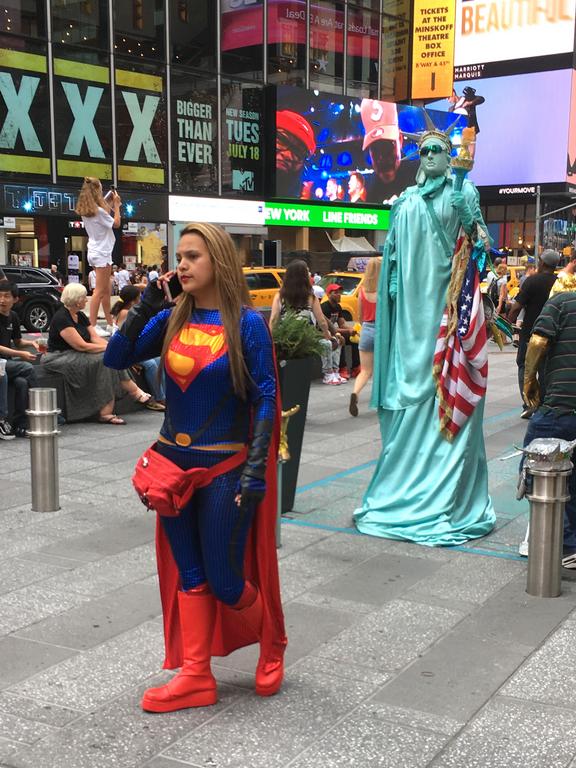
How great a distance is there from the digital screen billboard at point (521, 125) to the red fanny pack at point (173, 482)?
2535 inches

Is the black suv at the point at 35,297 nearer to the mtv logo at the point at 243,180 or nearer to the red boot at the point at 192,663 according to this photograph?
the mtv logo at the point at 243,180

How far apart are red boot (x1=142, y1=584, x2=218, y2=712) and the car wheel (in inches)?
775

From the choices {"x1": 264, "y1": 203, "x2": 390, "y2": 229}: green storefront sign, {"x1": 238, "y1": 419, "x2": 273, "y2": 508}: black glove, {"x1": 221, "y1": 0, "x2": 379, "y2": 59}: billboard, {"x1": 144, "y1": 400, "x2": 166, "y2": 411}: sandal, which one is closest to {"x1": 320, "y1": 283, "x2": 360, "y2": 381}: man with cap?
{"x1": 144, "y1": 400, "x2": 166, "y2": 411}: sandal

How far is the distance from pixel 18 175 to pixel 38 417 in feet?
77.3

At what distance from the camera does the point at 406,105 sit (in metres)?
40.7

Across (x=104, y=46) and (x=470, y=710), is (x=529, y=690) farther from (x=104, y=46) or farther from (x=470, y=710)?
(x=104, y=46)

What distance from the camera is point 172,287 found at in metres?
3.61

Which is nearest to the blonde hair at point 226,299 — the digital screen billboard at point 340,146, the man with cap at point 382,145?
the digital screen billboard at point 340,146

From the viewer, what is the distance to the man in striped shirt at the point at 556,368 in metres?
5.20

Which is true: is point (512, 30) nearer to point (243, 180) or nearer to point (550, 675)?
point (243, 180)

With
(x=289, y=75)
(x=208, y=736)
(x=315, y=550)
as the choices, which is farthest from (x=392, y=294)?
(x=289, y=75)

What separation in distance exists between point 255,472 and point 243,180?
108 ft

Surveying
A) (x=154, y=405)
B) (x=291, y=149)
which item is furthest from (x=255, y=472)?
(x=291, y=149)

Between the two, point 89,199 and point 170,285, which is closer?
point 170,285
